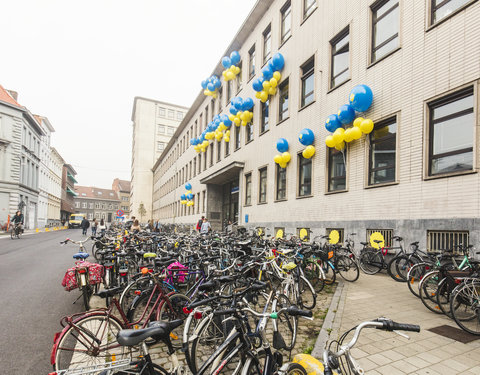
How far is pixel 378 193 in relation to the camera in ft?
31.1

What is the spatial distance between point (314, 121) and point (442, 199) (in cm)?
629

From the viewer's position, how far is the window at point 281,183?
15.0m

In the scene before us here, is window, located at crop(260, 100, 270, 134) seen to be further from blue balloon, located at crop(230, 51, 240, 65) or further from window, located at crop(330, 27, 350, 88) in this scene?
window, located at crop(330, 27, 350, 88)

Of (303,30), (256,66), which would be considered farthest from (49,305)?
(256,66)

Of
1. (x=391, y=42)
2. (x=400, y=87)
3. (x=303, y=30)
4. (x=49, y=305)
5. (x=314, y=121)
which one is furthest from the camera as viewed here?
(x=303, y=30)

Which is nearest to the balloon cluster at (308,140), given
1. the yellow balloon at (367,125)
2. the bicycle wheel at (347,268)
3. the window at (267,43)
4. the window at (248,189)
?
the yellow balloon at (367,125)

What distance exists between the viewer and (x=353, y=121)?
410 inches

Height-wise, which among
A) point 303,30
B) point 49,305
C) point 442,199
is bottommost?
point 49,305

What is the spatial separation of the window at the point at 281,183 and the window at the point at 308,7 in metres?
7.15

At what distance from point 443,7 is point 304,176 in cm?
729

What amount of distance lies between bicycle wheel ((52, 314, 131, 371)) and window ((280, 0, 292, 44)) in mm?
15789

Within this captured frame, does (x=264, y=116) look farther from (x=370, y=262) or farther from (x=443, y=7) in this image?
(x=370, y=262)

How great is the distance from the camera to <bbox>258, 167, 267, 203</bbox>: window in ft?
56.1

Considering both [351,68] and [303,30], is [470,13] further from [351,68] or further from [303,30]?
[303,30]
